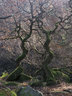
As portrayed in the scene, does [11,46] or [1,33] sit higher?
[1,33]

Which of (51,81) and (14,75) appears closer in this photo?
(51,81)

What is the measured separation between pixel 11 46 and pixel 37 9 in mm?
5744

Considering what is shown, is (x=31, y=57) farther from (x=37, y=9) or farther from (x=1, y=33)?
(x=37, y=9)

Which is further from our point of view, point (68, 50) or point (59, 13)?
point (68, 50)

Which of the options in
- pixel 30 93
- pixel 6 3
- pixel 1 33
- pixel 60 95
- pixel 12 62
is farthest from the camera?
pixel 12 62

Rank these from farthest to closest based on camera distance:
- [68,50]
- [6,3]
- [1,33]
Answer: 1. [68,50]
2. [1,33]
3. [6,3]

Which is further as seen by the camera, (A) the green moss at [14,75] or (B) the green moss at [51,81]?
(A) the green moss at [14,75]

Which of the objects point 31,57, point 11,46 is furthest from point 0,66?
point 31,57

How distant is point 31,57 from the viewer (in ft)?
53.2

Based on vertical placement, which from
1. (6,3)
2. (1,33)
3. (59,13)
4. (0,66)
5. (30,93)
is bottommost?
(0,66)

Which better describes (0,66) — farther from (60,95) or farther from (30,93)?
(30,93)

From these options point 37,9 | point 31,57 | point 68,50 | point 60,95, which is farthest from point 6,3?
point 60,95

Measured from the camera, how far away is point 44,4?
13305 millimetres

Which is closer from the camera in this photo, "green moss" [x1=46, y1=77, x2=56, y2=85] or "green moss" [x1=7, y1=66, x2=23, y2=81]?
"green moss" [x1=46, y1=77, x2=56, y2=85]
